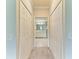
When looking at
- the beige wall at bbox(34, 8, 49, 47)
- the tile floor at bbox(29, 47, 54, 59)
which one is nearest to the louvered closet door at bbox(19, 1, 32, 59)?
the tile floor at bbox(29, 47, 54, 59)

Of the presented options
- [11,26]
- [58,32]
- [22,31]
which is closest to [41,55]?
[58,32]

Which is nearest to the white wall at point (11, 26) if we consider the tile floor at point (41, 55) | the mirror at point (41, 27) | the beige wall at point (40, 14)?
the tile floor at point (41, 55)

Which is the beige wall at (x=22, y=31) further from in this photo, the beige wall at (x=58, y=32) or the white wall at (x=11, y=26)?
the beige wall at (x=58, y=32)

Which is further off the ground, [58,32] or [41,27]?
[41,27]

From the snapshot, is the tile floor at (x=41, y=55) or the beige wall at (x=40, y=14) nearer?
the tile floor at (x=41, y=55)

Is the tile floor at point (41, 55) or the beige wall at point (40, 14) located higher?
the beige wall at point (40, 14)

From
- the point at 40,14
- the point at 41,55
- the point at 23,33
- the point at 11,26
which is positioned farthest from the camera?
the point at 40,14

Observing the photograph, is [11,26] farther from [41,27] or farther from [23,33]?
[41,27]

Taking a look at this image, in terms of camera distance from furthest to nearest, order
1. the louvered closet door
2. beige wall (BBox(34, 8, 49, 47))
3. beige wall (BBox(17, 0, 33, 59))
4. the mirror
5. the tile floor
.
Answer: the mirror
beige wall (BBox(34, 8, 49, 47))
the tile floor
the louvered closet door
beige wall (BBox(17, 0, 33, 59))

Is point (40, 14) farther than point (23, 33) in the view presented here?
Yes

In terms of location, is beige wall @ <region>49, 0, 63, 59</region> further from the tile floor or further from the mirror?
the mirror

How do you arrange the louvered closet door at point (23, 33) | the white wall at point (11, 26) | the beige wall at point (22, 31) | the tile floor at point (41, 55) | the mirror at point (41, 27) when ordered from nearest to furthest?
the white wall at point (11, 26), the beige wall at point (22, 31), the louvered closet door at point (23, 33), the tile floor at point (41, 55), the mirror at point (41, 27)
